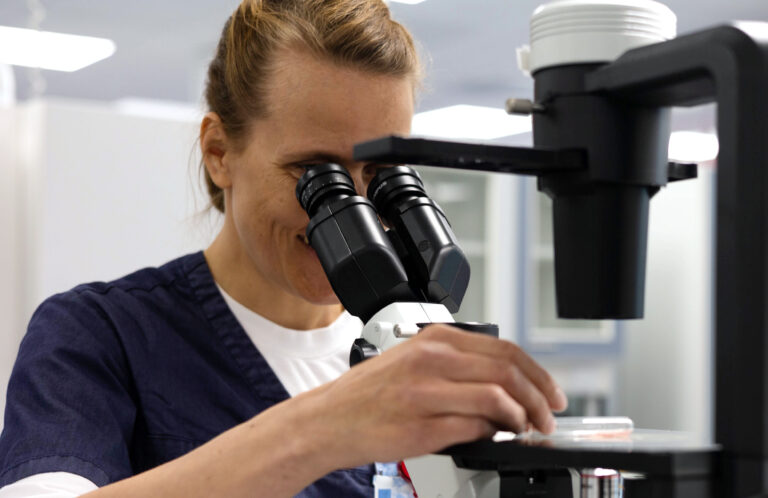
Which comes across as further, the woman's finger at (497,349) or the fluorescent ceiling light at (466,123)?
the fluorescent ceiling light at (466,123)

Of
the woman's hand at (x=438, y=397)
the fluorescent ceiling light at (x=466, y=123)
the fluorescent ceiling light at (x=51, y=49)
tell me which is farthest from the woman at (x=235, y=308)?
the fluorescent ceiling light at (x=466, y=123)

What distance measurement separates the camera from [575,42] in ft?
2.04

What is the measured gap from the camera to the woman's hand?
0.56 m

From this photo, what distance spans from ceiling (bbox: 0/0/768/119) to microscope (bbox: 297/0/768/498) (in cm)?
263

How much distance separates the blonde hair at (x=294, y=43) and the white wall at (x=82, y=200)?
0.60m

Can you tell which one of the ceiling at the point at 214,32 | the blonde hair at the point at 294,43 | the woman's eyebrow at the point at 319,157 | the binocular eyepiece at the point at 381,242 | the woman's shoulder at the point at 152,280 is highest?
the ceiling at the point at 214,32

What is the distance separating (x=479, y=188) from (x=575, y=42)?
2712 mm

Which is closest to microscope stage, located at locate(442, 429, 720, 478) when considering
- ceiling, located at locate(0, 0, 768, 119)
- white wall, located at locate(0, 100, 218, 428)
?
white wall, located at locate(0, 100, 218, 428)

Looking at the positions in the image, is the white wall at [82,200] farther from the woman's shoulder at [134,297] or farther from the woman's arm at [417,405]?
the woman's arm at [417,405]

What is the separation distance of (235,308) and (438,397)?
0.64m

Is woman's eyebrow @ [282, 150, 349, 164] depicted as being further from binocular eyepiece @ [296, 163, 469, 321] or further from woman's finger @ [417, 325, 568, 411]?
woman's finger @ [417, 325, 568, 411]

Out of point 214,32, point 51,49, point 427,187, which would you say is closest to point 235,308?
point 427,187

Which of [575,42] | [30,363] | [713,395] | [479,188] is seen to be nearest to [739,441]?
[713,395]

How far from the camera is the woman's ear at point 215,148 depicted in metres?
1.15
